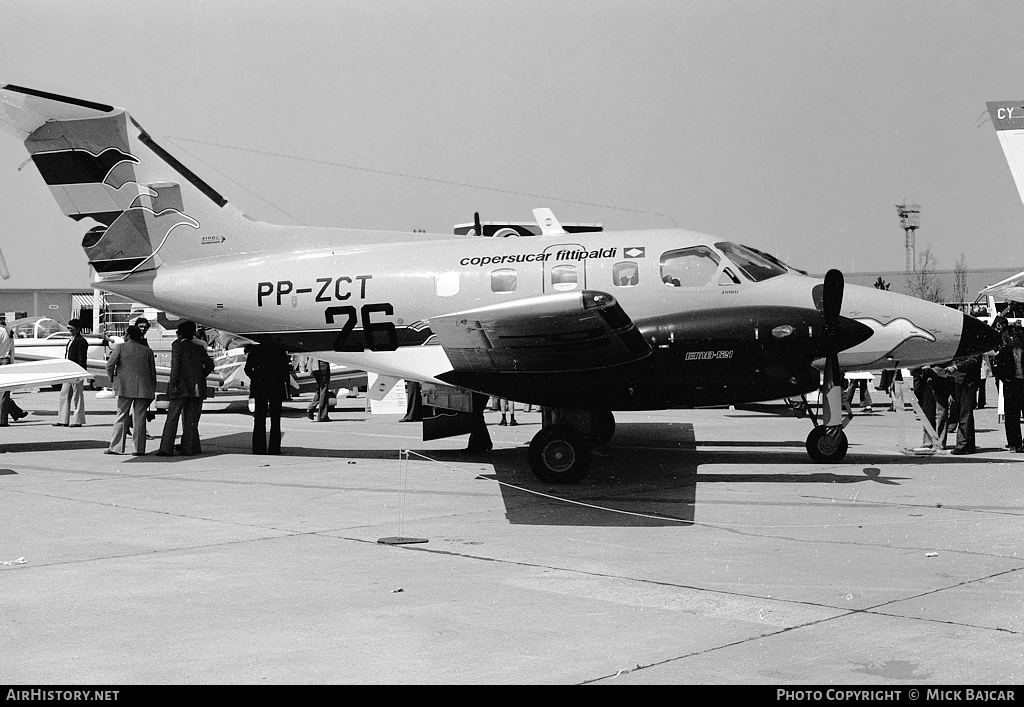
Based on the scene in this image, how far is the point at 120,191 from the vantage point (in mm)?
15336

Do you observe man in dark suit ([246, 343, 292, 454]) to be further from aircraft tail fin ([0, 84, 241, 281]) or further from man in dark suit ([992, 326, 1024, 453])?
man in dark suit ([992, 326, 1024, 453])

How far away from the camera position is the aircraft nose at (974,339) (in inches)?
523

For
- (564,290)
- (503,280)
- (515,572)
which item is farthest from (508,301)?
(515,572)

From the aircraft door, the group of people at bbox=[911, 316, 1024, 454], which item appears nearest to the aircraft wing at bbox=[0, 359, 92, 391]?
the aircraft door

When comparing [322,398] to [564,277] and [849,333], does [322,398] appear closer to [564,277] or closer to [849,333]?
[564,277]

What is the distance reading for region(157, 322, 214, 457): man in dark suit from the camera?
49.5 ft

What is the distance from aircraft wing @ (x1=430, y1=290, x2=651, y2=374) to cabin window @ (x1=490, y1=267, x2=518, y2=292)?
1.92 metres

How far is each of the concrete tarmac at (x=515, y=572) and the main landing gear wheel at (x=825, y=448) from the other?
0.24 meters

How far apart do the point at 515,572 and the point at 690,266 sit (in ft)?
21.9

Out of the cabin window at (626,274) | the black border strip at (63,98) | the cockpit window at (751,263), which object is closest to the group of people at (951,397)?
the cockpit window at (751,263)

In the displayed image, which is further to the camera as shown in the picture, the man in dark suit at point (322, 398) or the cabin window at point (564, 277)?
the man in dark suit at point (322, 398)

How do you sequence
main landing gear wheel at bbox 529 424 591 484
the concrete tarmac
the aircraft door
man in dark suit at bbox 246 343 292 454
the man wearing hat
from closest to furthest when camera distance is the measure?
the concrete tarmac
main landing gear wheel at bbox 529 424 591 484
the aircraft door
man in dark suit at bbox 246 343 292 454
the man wearing hat

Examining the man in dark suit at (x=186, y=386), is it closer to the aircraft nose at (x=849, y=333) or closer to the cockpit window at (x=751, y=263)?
the cockpit window at (x=751, y=263)
